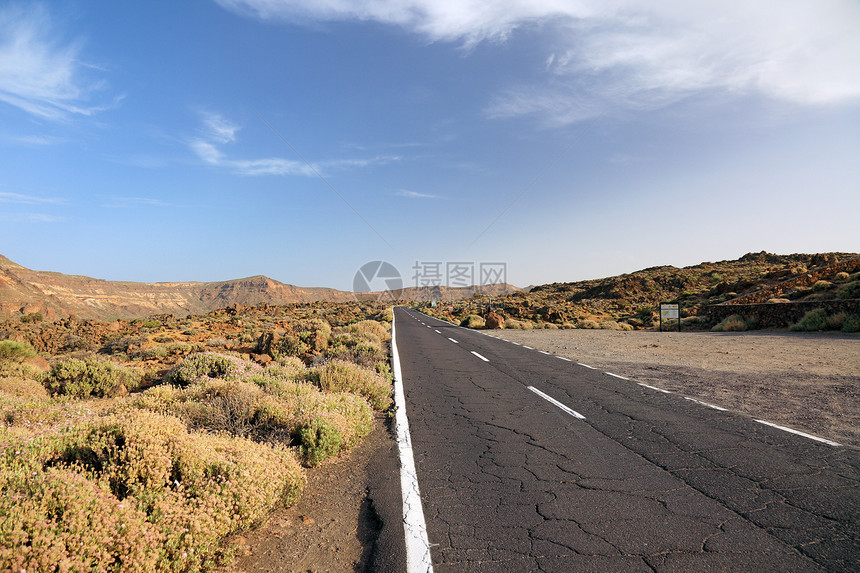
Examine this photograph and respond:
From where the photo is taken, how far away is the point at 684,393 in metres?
7.91

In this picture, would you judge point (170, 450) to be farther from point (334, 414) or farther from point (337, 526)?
point (334, 414)

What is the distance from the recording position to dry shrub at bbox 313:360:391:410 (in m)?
7.39

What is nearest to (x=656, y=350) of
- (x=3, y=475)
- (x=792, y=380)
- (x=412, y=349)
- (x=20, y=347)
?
(x=792, y=380)

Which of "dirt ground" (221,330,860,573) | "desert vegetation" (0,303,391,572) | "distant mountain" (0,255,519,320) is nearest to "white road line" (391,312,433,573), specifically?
"dirt ground" (221,330,860,573)

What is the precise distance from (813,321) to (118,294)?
9772cm

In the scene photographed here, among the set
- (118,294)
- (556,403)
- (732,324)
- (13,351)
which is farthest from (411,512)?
(118,294)

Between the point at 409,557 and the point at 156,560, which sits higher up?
the point at 156,560

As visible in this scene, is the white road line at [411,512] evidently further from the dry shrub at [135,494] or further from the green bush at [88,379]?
the green bush at [88,379]

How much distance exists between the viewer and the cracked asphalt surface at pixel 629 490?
289 cm

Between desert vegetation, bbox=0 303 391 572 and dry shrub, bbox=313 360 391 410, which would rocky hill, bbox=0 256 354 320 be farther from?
desert vegetation, bbox=0 303 391 572

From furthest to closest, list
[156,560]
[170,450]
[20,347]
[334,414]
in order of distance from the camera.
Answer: [20,347] < [334,414] < [170,450] < [156,560]

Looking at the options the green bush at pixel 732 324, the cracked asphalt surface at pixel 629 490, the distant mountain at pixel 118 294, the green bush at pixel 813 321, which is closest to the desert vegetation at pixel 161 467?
the cracked asphalt surface at pixel 629 490

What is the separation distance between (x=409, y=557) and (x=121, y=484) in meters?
2.35

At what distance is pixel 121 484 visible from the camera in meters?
3.24
